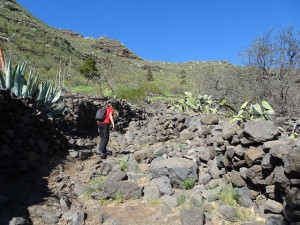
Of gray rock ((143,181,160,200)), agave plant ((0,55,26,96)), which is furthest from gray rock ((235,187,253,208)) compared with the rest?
agave plant ((0,55,26,96))

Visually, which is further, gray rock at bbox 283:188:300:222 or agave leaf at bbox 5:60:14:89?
agave leaf at bbox 5:60:14:89

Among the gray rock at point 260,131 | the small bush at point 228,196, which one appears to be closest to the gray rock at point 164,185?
the small bush at point 228,196

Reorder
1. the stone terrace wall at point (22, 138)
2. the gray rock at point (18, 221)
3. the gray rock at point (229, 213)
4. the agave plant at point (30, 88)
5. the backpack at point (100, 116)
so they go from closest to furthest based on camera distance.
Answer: the gray rock at point (18, 221) → the gray rock at point (229, 213) → the stone terrace wall at point (22, 138) → the agave plant at point (30, 88) → the backpack at point (100, 116)

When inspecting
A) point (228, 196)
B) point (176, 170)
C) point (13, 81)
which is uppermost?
point (13, 81)

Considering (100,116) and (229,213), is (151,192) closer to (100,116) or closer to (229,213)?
(229,213)

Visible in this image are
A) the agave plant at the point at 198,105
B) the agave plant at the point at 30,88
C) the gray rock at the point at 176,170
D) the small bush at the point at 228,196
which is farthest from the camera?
the agave plant at the point at 198,105

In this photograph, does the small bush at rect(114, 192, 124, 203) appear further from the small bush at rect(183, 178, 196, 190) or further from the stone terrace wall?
the stone terrace wall

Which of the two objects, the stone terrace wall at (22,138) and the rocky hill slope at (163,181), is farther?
the stone terrace wall at (22,138)

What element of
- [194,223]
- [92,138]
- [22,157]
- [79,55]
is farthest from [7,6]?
[194,223]

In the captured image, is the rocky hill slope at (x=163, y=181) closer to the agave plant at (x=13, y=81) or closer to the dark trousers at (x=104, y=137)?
the dark trousers at (x=104, y=137)

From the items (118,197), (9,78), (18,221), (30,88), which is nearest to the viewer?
(18,221)

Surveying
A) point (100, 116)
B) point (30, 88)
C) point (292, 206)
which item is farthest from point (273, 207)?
point (30, 88)

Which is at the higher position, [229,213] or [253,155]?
[253,155]

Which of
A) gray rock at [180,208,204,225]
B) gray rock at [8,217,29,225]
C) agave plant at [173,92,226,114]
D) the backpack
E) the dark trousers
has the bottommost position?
gray rock at [8,217,29,225]
